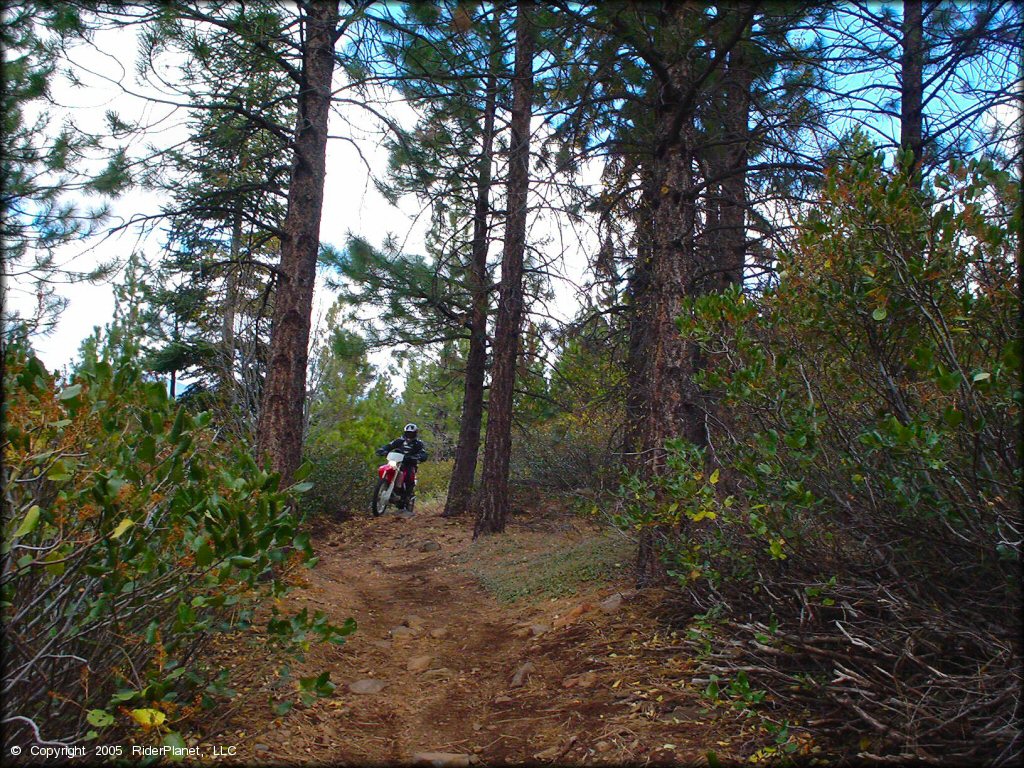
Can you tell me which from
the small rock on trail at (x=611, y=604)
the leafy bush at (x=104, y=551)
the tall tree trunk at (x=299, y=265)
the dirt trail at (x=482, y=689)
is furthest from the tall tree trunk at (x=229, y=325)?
the small rock on trail at (x=611, y=604)

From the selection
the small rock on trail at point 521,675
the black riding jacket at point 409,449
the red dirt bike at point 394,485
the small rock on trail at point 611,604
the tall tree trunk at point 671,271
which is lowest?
the small rock on trail at point 521,675

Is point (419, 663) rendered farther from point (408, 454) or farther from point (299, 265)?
point (408, 454)

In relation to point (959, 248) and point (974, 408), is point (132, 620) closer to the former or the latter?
point (974, 408)

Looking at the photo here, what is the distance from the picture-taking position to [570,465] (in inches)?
468

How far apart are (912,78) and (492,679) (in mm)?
6327

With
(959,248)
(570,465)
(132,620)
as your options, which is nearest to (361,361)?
(570,465)

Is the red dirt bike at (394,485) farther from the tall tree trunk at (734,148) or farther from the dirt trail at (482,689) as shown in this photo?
the tall tree trunk at (734,148)

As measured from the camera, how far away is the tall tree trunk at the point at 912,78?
5.71 meters

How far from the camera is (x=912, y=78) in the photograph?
6.23 meters

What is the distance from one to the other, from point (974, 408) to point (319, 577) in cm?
639

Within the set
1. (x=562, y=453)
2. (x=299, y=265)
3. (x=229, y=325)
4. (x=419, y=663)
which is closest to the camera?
(x=419, y=663)

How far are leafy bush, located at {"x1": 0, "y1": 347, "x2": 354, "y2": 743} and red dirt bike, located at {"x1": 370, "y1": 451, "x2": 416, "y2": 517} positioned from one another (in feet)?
30.5

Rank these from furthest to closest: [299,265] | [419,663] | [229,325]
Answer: [229,325] < [299,265] < [419,663]

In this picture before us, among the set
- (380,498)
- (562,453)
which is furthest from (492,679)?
(380,498)
